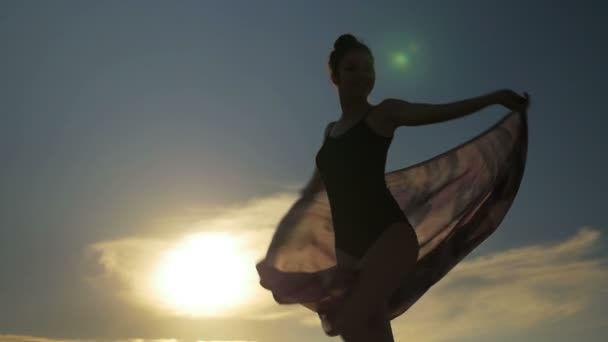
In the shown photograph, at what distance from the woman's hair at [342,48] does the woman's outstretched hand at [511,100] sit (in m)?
0.93

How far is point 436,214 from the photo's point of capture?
16.6 feet

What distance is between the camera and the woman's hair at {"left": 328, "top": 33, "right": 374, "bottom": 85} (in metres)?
4.25

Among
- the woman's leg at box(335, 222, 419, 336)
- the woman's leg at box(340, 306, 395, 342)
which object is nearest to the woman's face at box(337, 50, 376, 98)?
the woman's leg at box(335, 222, 419, 336)

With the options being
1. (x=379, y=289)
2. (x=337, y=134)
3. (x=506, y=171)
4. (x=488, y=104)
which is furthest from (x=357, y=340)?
(x=506, y=171)

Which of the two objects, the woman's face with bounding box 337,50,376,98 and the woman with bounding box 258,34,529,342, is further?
the woman's face with bounding box 337,50,376,98

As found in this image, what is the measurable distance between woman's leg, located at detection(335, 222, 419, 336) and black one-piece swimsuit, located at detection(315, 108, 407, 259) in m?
0.07

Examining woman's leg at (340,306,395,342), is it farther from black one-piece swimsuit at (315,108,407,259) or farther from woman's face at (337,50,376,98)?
woman's face at (337,50,376,98)

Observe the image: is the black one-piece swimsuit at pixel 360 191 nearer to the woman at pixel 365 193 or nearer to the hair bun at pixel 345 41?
the woman at pixel 365 193

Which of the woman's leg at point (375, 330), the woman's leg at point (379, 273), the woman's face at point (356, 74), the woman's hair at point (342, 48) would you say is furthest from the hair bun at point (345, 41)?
the woman's leg at point (375, 330)

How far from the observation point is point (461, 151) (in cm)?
507

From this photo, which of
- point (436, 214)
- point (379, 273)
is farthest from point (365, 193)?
point (436, 214)

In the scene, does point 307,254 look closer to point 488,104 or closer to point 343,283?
point 343,283

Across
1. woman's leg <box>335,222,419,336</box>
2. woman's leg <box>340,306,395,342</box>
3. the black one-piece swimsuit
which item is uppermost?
the black one-piece swimsuit

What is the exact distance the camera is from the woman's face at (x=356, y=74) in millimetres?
4176
